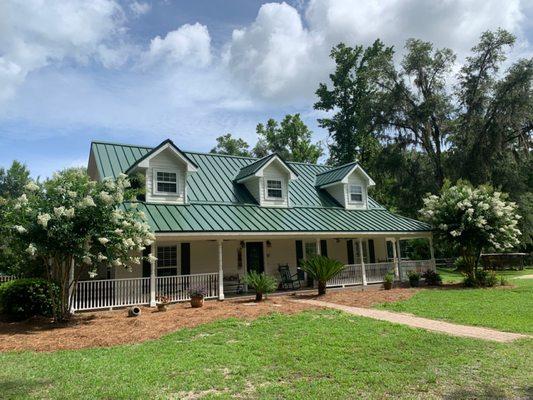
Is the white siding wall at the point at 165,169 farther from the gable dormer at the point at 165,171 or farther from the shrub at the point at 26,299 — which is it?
the shrub at the point at 26,299

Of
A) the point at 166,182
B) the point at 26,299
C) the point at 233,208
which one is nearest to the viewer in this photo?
the point at 26,299

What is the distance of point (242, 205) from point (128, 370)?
40.6ft

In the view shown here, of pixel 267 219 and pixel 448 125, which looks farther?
pixel 448 125

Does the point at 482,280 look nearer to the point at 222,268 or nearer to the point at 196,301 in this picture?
the point at 222,268

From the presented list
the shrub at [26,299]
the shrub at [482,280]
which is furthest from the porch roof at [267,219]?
the shrub at [26,299]

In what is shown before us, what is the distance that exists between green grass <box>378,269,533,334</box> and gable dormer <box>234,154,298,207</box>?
25.1 feet

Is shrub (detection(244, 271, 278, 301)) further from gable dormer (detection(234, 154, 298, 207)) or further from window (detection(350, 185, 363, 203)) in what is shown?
window (detection(350, 185, 363, 203))

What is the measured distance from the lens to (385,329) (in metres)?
9.39

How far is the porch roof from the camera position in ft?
50.0

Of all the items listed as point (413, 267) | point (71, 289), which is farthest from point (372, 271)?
point (71, 289)

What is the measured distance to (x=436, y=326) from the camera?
10141 mm

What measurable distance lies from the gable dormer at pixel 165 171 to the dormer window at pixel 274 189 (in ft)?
13.2

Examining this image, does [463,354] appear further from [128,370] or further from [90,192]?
[90,192]

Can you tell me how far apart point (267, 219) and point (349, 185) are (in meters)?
6.87
